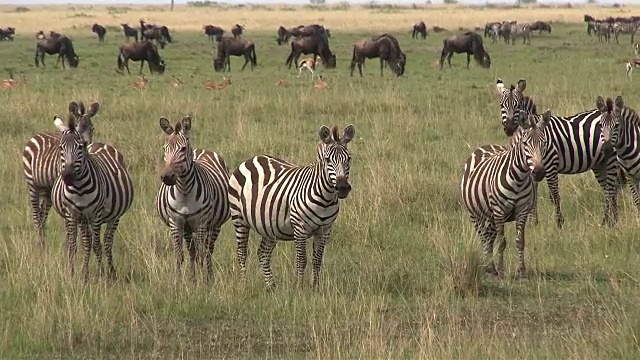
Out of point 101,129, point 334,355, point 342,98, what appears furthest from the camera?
point 342,98

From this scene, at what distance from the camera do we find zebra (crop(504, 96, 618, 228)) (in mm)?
9711

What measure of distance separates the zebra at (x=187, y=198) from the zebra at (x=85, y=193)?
1.37 ft

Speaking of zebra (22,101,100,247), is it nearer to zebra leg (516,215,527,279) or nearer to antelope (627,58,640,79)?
zebra leg (516,215,527,279)

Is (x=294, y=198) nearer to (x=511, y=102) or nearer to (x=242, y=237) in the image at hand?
(x=242, y=237)

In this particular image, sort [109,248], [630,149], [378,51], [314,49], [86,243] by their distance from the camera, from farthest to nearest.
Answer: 1. [314,49]
2. [378,51]
3. [630,149]
4. [109,248]
5. [86,243]

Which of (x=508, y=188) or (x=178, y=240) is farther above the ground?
(x=508, y=188)

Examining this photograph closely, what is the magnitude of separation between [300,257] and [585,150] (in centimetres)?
428

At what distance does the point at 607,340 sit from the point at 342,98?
13619 millimetres

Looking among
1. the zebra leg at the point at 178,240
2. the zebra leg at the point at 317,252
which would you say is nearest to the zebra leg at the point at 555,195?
the zebra leg at the point at 317,252

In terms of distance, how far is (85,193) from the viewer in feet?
24.0

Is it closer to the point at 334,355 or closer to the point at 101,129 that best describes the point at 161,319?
the point at 334,355

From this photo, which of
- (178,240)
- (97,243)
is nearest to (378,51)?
(97,243)

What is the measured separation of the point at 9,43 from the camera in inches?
1693

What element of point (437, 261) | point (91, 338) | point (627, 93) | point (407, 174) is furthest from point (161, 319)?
point (627, 93)
